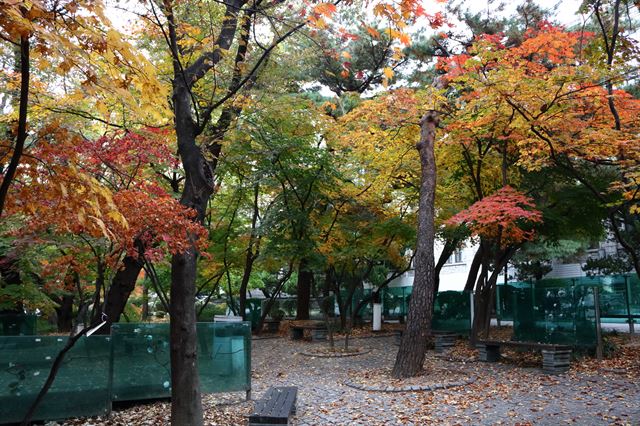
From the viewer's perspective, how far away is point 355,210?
17312mm

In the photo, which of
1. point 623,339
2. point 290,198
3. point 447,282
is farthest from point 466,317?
point 447,282

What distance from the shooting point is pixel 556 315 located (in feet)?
42.3

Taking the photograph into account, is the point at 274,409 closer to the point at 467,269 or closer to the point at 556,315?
the point at 556,315

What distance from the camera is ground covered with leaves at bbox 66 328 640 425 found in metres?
7.30

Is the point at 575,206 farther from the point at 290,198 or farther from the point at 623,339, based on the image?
the point at 290,198

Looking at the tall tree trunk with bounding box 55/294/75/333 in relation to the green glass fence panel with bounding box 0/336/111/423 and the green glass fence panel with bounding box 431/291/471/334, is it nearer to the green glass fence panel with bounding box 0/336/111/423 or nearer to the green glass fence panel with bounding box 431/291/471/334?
the green glass fence panel with bounding box 0/336/111/423

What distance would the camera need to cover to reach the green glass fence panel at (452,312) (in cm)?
1762

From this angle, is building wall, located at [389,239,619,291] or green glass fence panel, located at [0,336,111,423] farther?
building wall, located at [389,239,619,291]

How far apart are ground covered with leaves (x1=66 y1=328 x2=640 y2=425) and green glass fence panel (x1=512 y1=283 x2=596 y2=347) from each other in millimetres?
647

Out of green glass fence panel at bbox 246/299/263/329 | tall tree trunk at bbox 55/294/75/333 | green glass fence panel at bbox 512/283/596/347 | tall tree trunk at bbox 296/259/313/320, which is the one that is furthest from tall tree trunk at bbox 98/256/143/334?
green glass fence panel at bbox 246/299/263/329

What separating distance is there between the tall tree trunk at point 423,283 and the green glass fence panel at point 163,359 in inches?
131

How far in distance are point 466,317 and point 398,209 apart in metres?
4.27

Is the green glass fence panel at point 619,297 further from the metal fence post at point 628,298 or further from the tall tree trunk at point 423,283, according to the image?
the tall tree trunk at point 423,283

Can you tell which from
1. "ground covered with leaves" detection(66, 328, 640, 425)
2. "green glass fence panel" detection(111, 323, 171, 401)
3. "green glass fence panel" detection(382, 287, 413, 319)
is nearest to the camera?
"ground covered with leaves" detection(66, 328, 640, 425)
